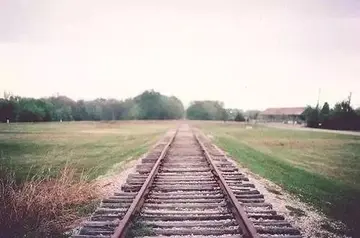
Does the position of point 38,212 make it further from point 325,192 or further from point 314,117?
point 314,117

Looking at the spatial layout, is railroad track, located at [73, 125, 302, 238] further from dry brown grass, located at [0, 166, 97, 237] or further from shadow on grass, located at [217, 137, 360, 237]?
shadow on grass, located at [217, 137, 360, 237]

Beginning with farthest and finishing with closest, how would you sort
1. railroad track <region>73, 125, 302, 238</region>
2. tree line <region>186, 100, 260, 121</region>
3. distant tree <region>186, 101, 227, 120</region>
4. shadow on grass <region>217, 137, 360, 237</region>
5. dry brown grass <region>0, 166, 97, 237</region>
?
1. distant tree <region>186, 101, 227, 120</region>
2. tree line <region>186, 100, 260, 121</region>
3. shadow on grass <region>217, 137, 360, 237</region>
4. dry brown grass <region>0, 166, 97, 237</region>
5. railroad track <region>73, 125, 302, 238</region>

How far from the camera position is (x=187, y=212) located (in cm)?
526

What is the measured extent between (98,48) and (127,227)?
13.9 ft

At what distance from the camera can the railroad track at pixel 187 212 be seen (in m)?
4.43

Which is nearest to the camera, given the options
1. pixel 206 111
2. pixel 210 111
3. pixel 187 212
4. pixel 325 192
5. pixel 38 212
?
pixel 187 212

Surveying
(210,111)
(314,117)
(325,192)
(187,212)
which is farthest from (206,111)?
(187,212)

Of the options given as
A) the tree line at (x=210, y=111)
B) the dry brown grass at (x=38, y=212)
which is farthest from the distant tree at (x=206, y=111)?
the dry brown grass at (x=38, y=212)

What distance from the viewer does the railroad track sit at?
4434mm

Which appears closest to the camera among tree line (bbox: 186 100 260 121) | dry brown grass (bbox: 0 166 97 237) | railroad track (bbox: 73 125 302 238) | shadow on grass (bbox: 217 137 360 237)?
railroad track (bbox: 73 125 302 238)

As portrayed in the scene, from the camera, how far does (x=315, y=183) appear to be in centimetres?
891

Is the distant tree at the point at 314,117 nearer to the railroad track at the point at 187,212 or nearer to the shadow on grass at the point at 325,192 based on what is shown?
the shadow on grass at the point at 325,192

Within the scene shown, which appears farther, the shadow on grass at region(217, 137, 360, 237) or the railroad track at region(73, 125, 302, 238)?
the shadow on grass at region(217, 137, 360, 237)

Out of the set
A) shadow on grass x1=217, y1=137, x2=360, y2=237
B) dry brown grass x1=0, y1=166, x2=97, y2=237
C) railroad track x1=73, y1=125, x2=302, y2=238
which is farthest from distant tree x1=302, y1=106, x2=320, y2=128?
dry brown grass x1=0, y1=166, x2=97, y2=237
